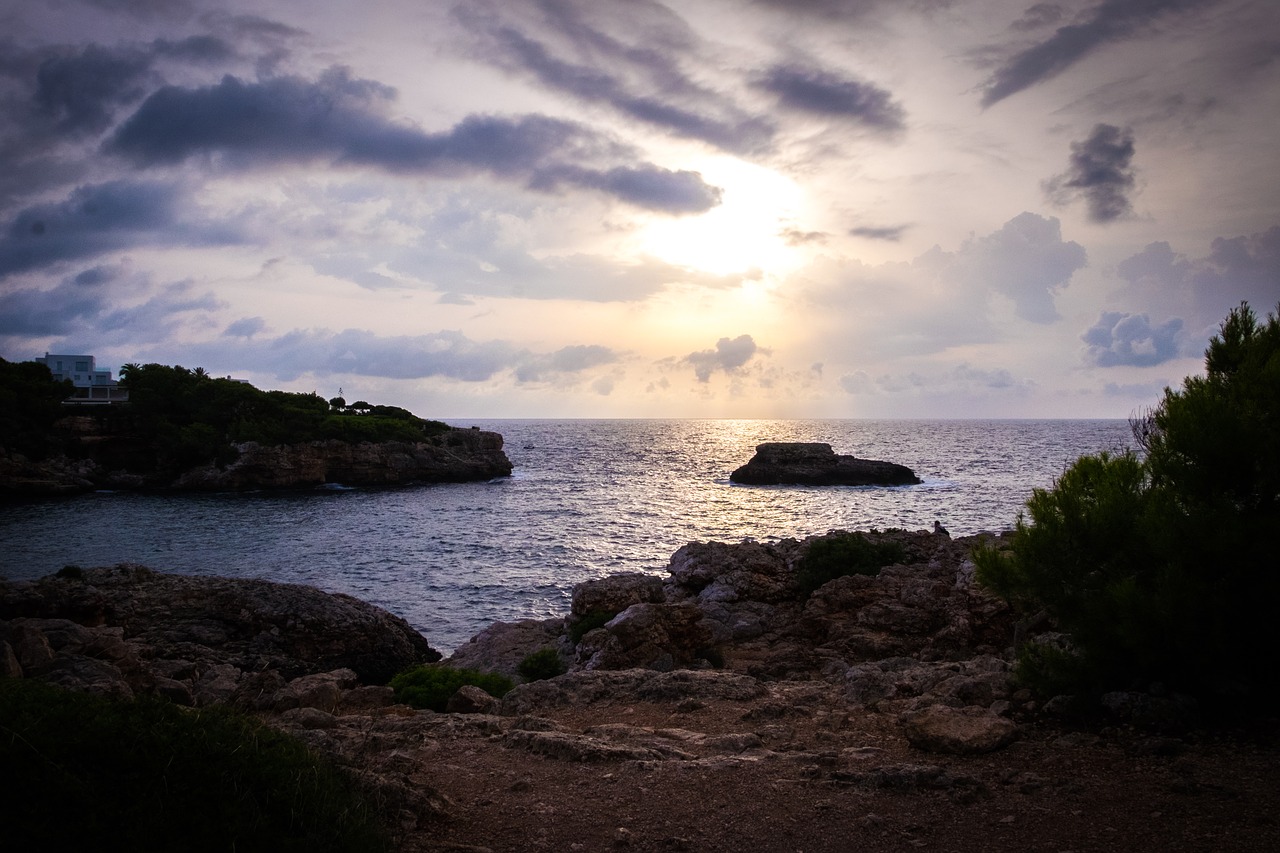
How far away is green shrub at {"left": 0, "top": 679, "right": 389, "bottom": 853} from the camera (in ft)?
15.9

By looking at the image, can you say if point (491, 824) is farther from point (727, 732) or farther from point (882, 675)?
point (882, 675)

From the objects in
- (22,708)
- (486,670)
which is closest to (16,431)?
(486,670)

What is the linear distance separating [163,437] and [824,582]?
78.0 m

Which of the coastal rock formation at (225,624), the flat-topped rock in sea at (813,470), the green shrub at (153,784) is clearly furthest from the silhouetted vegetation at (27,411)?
the green shrub at (153,784)

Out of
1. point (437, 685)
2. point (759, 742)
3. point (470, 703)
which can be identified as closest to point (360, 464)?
point (437, 685)

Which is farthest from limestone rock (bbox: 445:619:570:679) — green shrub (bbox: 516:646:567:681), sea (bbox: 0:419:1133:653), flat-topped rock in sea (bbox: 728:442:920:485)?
flat-topped rock in sea (bbox: 728:442:920:485)

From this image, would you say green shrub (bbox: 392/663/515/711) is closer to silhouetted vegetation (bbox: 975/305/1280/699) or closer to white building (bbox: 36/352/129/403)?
silhouetted vegetation (bbox: 975/305/1280/699)

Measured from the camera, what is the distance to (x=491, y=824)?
7297 millimetres

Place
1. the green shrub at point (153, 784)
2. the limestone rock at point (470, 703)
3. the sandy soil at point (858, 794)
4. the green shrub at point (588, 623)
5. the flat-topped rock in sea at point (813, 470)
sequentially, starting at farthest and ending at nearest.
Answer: the flat-topped rock in sea at point (813, 470)
the green shrub at point (588, 623)
the limestone rock at point (470, 703)
the sandy soil at point (858, 794)
the green shrub at point (153, 784)

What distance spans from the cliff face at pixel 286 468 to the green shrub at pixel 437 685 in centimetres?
7054

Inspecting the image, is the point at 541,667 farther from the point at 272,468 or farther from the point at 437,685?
the point at 272,468

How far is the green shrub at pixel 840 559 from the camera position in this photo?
862 inches

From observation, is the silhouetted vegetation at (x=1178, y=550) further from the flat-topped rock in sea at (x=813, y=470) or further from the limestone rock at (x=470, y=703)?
the flat-topped rock in sea at (x=813, y=470)

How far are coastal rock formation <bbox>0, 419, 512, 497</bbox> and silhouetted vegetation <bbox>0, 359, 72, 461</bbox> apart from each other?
207 cm
